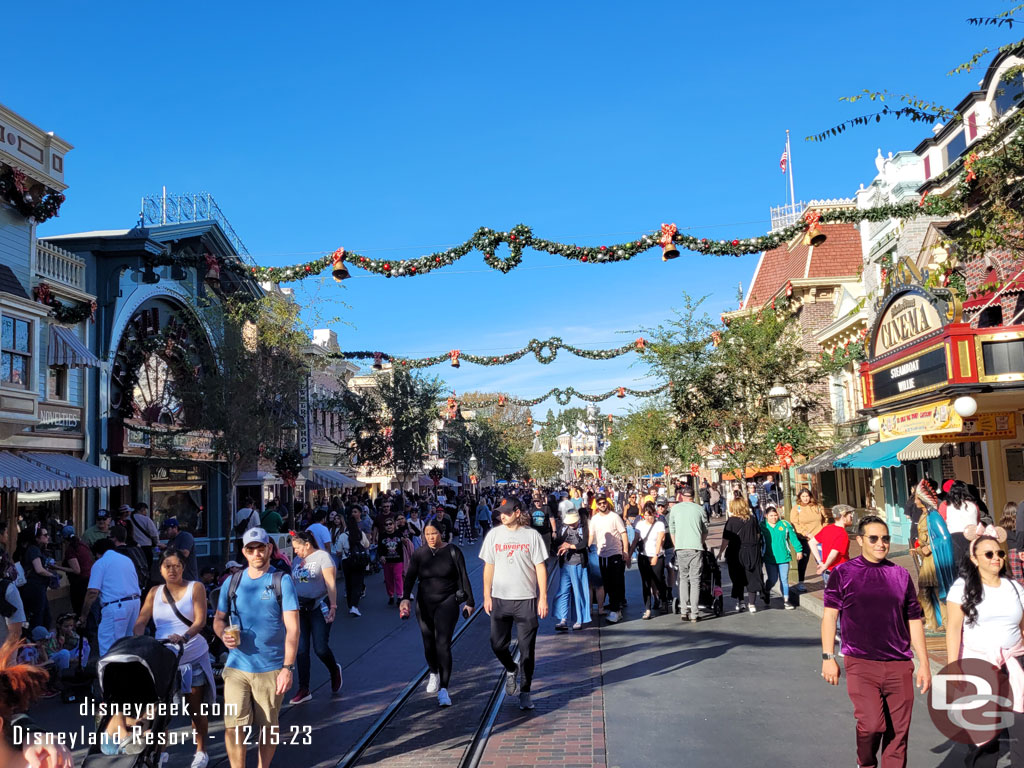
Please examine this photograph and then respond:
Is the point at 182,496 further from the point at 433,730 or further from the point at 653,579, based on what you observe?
the point at 433,730

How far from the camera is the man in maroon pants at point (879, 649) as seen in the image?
4.85m

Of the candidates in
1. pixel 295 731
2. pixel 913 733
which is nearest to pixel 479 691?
pixel 295 731

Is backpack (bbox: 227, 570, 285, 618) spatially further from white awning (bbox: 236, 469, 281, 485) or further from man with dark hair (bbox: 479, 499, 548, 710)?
white awning (bbox: 236, 469, 281, 485)

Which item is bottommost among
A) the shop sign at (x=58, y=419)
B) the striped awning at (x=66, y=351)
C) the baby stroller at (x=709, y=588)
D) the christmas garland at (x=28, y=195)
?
the baby stroller at (x=709, y=588)

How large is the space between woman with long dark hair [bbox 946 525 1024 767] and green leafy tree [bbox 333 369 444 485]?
3269cm

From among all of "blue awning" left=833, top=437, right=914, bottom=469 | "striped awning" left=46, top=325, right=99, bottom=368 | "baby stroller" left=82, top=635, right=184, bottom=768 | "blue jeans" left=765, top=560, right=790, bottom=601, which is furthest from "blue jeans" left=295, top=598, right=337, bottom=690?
"blue awning" left=833, top=437, right=914, bottom=469

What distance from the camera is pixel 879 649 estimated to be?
4.88m

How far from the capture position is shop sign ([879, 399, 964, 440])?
46.6 ft

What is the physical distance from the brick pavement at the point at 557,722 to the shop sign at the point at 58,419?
14.4 metres

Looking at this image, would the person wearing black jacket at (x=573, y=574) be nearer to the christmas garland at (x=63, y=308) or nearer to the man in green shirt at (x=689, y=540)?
the man in green shirt at (x=689, y=540)

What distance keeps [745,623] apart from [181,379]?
1773 centimetres

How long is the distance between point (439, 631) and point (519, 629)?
28.6 inches

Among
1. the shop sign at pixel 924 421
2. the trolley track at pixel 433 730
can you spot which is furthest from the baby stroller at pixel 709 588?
the shop sign at pixel 924 421

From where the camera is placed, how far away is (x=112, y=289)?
75.2ft
